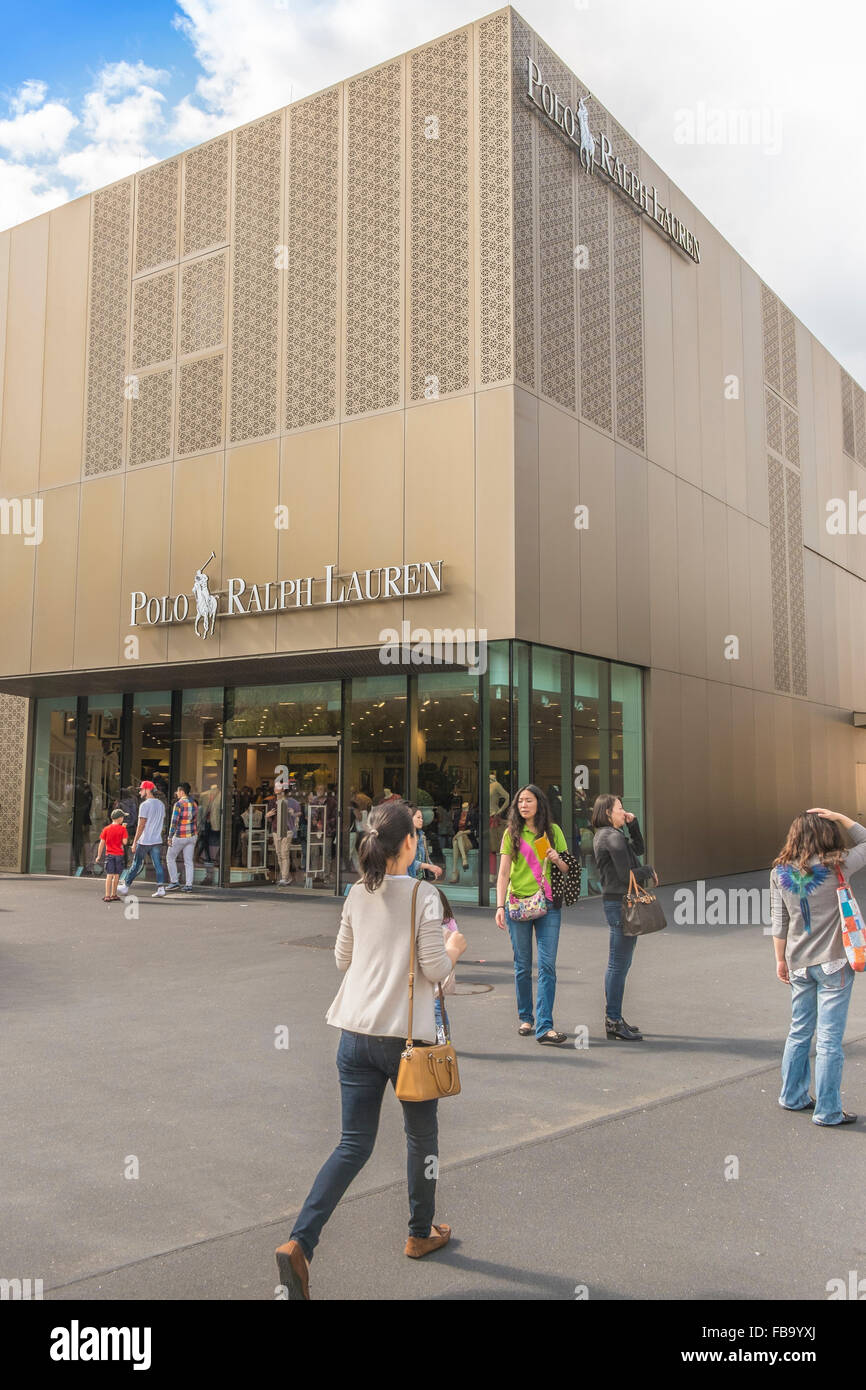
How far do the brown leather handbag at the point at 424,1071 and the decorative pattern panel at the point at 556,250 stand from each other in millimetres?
13383

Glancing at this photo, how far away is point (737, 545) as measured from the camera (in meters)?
22.4

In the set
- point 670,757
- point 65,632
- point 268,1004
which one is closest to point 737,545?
point 670,757

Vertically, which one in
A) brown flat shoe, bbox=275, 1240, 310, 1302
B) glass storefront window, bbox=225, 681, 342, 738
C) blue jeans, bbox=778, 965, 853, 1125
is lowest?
brown flat shoe, bbox=275, 1240, 310, 1302

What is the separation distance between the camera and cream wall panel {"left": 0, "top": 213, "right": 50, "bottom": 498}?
2117 centimetres

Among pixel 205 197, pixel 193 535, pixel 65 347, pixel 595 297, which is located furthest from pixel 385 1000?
pixel 65 347

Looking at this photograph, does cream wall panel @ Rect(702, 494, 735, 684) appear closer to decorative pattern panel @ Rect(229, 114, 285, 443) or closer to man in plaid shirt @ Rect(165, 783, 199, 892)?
decorative pattern panel @ Rect(229, 114, 285, 443)

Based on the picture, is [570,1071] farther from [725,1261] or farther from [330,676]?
[330,676]

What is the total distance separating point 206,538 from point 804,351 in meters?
17.2

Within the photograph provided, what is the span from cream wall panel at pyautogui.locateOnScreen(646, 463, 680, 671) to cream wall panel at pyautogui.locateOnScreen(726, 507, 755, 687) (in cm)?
275

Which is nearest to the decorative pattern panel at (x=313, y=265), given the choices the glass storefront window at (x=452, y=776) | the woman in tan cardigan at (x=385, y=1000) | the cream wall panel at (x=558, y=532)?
the cream wall panel at (x=558, y=532)

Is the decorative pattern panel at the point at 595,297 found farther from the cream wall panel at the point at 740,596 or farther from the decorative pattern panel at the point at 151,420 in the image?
the decorative pattern panel at the point at 151,420

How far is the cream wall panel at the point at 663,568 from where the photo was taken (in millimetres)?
18812

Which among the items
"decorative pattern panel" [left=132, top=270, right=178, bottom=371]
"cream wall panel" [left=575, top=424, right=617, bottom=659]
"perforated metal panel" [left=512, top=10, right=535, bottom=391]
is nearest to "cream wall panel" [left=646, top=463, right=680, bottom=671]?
"cream wall panel" [left=575, top=424, right=617, bottom=659]
